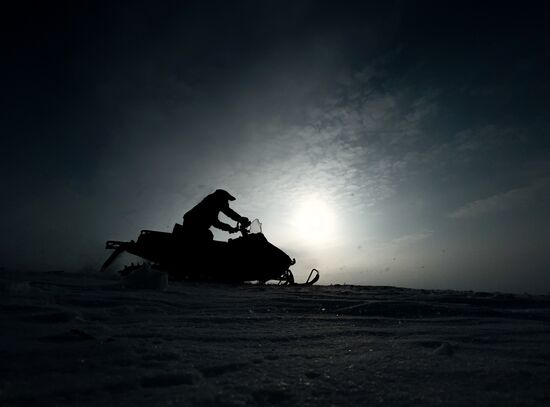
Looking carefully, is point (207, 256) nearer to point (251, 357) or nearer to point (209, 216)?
point (209, 216)

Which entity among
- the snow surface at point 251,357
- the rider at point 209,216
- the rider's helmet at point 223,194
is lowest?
the snow surface at point 251,357

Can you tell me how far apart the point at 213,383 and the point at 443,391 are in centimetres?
92

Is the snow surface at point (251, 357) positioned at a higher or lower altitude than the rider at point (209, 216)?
lower

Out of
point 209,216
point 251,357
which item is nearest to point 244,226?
point 209,216

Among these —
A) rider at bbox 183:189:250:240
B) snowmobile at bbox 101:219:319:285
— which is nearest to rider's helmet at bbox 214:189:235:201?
rider at bbox 183:189:250:240

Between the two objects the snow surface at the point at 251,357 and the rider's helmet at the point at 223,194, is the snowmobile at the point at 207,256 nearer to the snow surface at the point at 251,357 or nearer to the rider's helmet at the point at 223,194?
the rider's helmet at the point at 223,194

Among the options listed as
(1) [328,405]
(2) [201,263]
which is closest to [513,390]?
(1) [328,405]

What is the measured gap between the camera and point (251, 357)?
1789 millimetres

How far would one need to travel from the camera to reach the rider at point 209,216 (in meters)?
11.1

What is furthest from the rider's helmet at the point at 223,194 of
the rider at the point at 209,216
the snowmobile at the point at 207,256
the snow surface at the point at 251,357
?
the snow surface at the point at 251,357

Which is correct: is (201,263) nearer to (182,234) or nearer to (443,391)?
(182,234)

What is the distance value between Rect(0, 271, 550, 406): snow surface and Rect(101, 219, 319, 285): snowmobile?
7514 mm

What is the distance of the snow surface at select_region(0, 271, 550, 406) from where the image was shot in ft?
4.22

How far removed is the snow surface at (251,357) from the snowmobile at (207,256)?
7514mm
